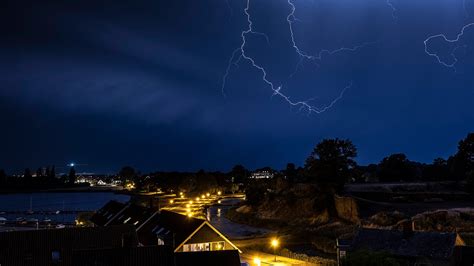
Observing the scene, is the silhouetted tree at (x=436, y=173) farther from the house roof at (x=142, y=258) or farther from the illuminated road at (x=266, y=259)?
the house roof at (x=142, y=258)

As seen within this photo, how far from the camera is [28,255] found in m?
35.8

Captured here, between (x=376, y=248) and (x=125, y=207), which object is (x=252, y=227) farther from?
(x=376, y=248)

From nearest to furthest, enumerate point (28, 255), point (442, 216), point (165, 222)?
point (28, 255), point (165, 222), point (442, 216)

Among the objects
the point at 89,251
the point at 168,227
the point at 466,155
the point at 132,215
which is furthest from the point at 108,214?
the point at 466,155

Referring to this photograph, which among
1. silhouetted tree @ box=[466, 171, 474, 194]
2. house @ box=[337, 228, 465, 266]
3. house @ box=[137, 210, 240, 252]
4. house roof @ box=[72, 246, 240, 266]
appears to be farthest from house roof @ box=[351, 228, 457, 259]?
silhouetted tree @ box=[466, 171, 474, 194]

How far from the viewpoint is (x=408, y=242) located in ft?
121

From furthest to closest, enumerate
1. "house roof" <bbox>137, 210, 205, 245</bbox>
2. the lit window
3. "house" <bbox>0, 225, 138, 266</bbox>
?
"house roof" <bbox>137, 210, 205, 245</bbox>
the lit window
"house" <bbox>0, 225, 138, 266</bbox>

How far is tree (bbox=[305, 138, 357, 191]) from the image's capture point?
3359 inches

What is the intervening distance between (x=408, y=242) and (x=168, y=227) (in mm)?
20011

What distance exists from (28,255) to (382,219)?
42690mm

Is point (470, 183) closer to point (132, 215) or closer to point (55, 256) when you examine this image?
point (132, 215)

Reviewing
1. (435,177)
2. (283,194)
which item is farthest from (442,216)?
(435,177)

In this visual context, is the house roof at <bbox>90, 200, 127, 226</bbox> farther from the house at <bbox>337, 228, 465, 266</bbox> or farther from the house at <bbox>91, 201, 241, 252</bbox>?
the house at <bbox>337, 228, 465, 266</bbox>

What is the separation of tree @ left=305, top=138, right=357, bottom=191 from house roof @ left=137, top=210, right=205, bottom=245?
41011mm
